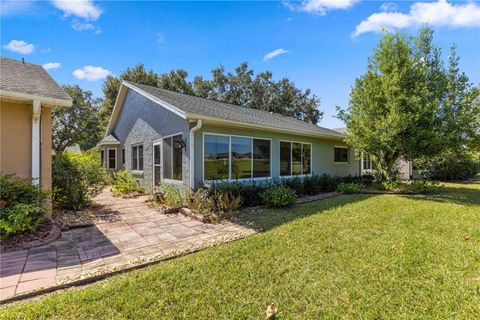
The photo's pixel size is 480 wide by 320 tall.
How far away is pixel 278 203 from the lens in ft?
24.8

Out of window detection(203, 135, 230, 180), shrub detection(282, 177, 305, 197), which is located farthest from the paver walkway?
shrub detection(282, 177, 305, 197)

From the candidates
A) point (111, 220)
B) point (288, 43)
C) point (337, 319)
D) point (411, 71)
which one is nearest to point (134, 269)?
point (337, 319)

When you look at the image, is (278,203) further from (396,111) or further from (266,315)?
(396,111)

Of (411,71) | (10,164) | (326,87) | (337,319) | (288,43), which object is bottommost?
(337,319)

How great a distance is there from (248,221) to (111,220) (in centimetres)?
364

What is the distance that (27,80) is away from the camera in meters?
5.91

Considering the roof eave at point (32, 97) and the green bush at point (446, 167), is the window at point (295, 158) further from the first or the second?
the green bush at point (446, 167)

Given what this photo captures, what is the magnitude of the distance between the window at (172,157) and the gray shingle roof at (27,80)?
3344 mm

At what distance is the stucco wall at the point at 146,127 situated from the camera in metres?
8.12

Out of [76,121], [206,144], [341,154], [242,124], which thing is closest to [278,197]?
[242,124]

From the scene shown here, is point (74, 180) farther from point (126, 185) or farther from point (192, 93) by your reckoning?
point (192, 93)

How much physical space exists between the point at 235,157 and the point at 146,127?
4.70 meters

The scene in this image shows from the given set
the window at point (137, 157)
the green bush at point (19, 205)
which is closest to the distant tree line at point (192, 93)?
the window at point (137, 157)

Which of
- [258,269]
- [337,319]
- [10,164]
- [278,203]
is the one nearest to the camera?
[337,319]
